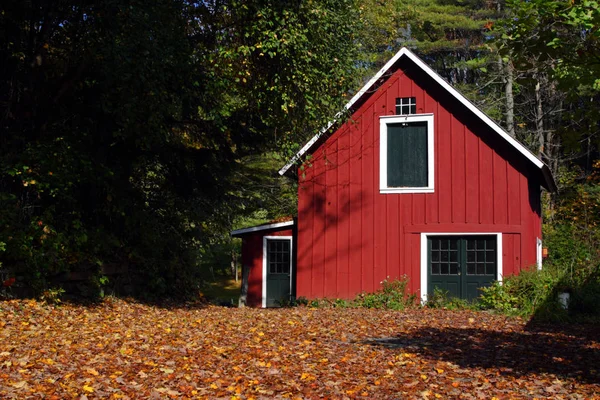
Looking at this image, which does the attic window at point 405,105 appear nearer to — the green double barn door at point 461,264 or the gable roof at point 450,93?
the gable roof at point 450,93

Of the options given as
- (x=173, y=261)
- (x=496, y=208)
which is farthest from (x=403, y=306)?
(x=173, y=261)

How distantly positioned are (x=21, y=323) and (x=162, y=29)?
5.99 meters

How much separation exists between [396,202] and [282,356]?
9.34 meters

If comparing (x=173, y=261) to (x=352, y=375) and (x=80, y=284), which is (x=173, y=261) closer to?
(x=80, y=284)

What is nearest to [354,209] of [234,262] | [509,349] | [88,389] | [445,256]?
[445,256]

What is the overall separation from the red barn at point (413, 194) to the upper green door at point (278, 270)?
61.2 inches

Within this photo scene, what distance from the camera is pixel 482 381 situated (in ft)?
26.5

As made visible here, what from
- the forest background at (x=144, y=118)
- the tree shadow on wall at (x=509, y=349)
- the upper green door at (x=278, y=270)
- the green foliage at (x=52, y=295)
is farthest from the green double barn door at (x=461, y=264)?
the green foliage at (x=52, y=295)

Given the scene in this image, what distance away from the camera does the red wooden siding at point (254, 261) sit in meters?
20.6

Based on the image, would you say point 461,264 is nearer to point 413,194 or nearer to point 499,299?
point 499,299

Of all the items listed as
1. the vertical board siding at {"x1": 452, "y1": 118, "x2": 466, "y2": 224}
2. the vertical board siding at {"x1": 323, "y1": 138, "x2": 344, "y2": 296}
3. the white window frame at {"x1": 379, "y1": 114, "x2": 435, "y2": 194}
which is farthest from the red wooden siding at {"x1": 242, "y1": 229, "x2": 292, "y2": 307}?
the vertical board siding at {"x1": 452, "y1": 118, "x2": 466, "y2": 224}

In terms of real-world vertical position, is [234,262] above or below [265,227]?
below

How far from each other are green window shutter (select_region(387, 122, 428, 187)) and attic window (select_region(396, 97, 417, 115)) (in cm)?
33

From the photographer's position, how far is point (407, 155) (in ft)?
59.6
